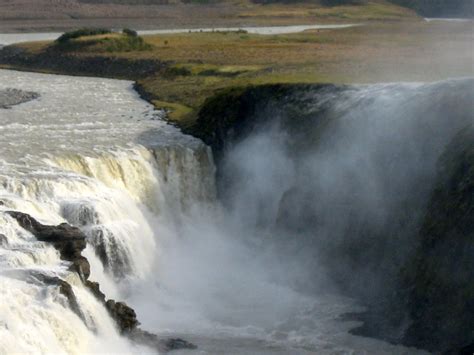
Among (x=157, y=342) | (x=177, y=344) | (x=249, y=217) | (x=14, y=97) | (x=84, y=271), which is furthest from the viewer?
(x=14, y=97)

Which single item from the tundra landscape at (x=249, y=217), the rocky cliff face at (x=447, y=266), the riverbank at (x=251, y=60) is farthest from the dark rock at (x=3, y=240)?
the riverbank at (x=251, y=60)

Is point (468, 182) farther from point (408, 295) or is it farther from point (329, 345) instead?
point (329, 345)

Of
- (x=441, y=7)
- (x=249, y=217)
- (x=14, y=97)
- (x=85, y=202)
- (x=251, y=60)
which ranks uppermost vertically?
(x=251, y=60)

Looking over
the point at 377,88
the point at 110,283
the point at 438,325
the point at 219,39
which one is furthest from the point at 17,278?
the point at 219,39

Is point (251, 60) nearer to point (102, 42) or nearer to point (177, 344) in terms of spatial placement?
point (102, 42)


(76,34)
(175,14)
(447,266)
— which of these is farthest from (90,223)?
(175,14)

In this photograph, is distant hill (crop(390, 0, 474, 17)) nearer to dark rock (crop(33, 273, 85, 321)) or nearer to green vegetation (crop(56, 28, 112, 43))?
green vegetation (crop(56, 28, 112, 43))

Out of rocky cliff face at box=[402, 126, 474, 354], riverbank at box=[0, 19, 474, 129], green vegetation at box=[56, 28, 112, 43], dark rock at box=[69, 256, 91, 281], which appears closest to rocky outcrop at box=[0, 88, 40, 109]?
riverbank at box=[0, 19, 474, 129]
